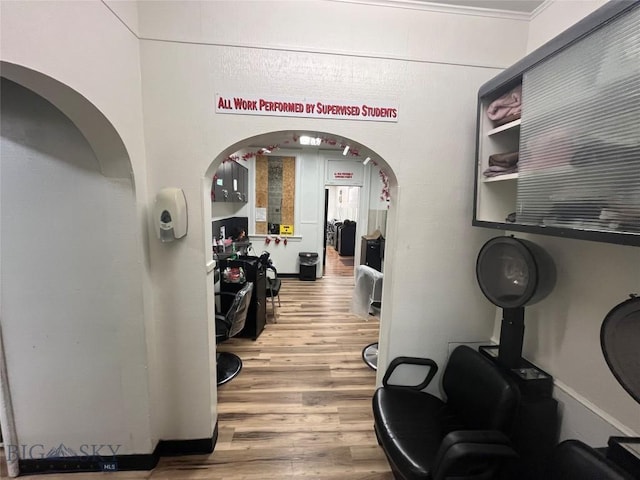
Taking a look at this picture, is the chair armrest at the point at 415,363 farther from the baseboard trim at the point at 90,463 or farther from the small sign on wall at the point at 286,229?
the small sign on wall at the point at 286,229

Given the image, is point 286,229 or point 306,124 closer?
point 306,124

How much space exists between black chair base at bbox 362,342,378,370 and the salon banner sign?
241 cm

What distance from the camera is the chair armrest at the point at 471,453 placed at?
1.00 m

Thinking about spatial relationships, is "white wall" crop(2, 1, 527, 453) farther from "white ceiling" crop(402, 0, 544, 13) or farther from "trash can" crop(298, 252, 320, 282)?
"trash can" crop(298, 252, 320, 282)

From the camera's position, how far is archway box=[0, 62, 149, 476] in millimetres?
1312

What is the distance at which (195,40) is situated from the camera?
1388 mm

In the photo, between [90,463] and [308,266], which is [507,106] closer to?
[90,463]

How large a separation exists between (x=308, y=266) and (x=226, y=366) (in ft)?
10.3

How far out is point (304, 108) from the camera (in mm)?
1485

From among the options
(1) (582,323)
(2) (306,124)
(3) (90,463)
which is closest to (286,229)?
(2) (306,124)

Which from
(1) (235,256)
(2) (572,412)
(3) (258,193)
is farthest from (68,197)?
(3) (258,193)

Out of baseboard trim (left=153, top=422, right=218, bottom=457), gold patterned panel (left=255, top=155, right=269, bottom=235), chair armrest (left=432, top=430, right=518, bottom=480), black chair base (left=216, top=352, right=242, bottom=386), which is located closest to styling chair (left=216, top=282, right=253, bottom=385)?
black chair base (left=216, top=352, right=242, bottom=386)

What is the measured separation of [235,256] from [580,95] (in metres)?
3.49

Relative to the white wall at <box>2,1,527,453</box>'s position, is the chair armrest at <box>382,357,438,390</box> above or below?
below
